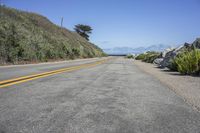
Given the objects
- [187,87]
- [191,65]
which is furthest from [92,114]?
[191,65]

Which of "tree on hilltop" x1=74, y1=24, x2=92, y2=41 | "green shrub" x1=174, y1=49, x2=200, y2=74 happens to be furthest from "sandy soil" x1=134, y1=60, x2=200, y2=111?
"tree on hilltop" x1=74, y1=24, x2=92, y2=41

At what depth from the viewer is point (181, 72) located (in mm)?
13289

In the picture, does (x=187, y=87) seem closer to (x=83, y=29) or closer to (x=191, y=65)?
(x=191, y=65)

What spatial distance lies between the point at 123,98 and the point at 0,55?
57.7 ft

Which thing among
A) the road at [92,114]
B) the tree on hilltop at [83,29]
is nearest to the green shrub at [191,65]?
the road at [92,114]

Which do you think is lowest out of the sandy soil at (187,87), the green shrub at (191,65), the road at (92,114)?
the sandy soil at (187,87)

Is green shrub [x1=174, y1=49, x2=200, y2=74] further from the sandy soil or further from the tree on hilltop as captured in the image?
the tree on hilltop

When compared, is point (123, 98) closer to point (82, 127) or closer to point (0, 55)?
point (82, 127)

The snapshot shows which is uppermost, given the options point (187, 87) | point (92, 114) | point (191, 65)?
point (191, 65)

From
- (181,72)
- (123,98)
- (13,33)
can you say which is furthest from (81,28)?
(123,98)

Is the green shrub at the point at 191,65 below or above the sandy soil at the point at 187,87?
above

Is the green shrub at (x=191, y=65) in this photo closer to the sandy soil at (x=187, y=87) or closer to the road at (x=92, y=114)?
the sandy soil at (x=187, y=87)

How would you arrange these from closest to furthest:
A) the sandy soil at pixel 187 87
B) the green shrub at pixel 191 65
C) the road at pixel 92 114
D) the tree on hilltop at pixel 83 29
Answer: the road at pixel 92 114
the sandy soil at pixel 187 87
the green shrub at pixel 191 65
the tree on hilltop at pixel 83 29

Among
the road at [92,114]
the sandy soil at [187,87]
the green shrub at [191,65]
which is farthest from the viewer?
the green shrub at [191,65]
